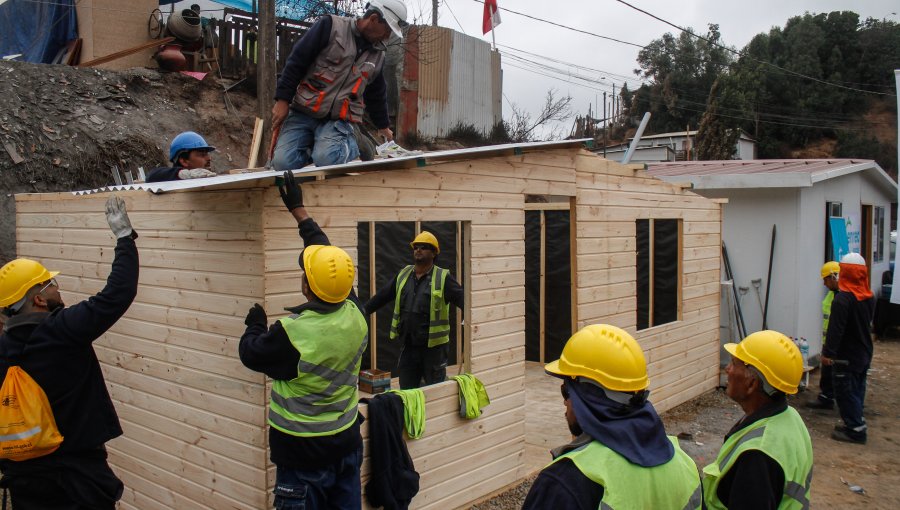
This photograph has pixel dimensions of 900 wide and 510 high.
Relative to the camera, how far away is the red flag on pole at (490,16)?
605 inches

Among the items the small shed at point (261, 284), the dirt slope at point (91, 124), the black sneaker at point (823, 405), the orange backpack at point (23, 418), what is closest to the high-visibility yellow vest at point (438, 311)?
the small shed at point (261, 284)

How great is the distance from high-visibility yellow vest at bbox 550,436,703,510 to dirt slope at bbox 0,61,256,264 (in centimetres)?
866

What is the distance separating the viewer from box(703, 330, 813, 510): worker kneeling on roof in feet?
8.53

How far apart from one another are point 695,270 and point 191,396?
7.15m

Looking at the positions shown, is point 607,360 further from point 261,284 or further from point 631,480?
point 261,284

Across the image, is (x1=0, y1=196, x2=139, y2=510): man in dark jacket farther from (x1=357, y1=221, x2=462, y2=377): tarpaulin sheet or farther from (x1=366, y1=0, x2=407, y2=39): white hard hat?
(x1=357, y1=221, x2=462, y2=377): tarpaulin sheet

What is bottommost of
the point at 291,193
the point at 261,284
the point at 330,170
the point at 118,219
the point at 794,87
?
the point at 261,284

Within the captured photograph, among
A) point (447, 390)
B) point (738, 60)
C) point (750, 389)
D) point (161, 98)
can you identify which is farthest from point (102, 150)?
point (738, 60)

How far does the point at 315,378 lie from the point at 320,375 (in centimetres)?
3

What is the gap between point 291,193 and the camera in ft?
12.5

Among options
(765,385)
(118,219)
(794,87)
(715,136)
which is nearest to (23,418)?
(118,219)

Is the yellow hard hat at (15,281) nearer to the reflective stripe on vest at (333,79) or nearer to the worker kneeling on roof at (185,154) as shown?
the worker kneeling on roof at (185,154)

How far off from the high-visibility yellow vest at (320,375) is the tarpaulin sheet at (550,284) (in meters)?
7.42

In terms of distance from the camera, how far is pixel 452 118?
17.7 m
